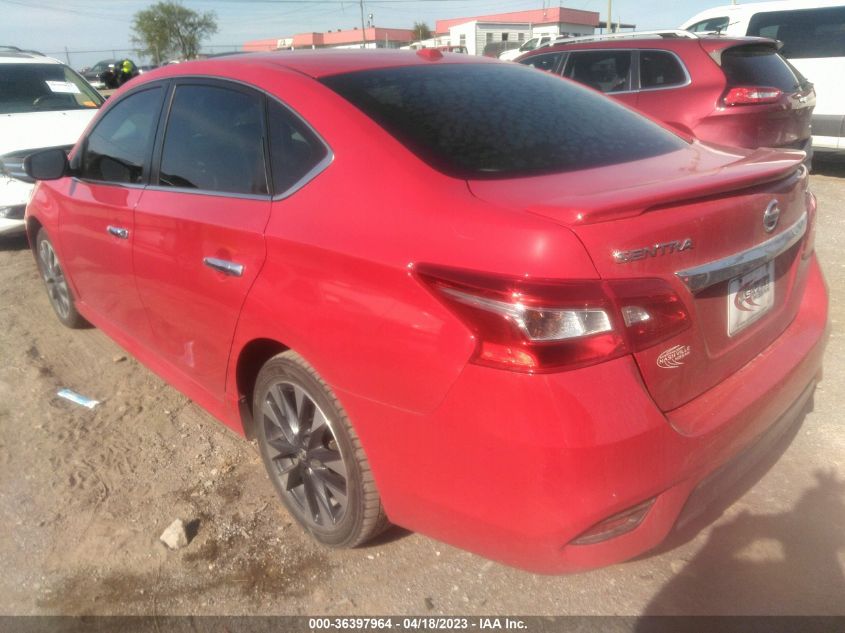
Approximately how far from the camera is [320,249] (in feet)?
6.86

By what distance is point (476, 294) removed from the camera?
5.69 ft

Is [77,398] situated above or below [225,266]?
below

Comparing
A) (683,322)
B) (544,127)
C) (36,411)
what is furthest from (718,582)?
(36,411)

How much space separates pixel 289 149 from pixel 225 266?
46 cm

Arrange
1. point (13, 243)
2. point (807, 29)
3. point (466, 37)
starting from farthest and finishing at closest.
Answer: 1. point (466, 37)
2. point (807, 29)
3. point (13, 243)

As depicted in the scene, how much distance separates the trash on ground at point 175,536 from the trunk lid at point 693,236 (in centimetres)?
172

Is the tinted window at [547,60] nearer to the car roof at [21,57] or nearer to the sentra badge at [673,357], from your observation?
the car roof at [21,57]

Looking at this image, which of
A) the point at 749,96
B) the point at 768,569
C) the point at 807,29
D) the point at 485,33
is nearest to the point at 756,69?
the point at 749,96

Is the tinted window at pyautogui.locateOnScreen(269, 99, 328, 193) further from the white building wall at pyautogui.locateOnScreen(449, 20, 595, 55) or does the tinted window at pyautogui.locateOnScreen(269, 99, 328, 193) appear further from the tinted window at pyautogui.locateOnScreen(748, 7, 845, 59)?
the white building wall at pyautogui.locateOnScreen(449, 20, 595, 55)

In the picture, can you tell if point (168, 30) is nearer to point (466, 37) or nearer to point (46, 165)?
point (466, 37)

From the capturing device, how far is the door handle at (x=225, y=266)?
2408mm

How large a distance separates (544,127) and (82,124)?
6.15m

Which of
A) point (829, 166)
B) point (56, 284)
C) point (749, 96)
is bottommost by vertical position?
point (829, 166)

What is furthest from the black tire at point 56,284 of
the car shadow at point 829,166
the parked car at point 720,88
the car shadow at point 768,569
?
the car shadow at point 829,166
